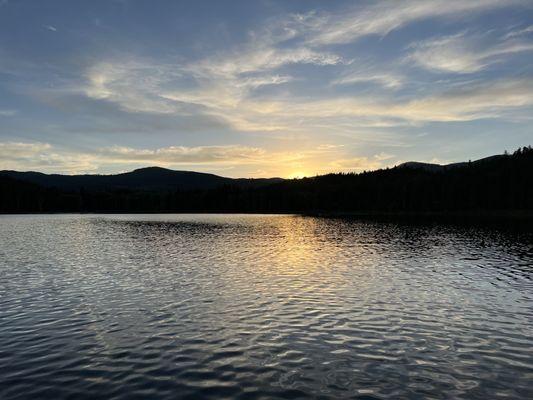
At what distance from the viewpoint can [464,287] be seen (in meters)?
41.5

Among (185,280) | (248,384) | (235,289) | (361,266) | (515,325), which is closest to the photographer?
(248,384)

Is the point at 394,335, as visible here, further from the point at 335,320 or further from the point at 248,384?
the point at 248,384

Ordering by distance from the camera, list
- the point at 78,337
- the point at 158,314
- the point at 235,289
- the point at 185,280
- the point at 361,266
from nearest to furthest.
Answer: the point at 78,337
the point at 158,314
the point at 235,289
the point at 185,280
the point at 361,266

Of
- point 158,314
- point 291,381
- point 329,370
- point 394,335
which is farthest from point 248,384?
point 158,314

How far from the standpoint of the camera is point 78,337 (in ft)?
82.3

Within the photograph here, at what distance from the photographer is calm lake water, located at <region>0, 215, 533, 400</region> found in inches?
720

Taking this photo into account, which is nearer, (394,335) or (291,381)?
(291,381)

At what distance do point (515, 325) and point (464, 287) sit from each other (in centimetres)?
1398

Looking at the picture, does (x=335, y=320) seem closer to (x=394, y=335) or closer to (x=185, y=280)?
(x=394, y=335)

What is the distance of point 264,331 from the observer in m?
26.5

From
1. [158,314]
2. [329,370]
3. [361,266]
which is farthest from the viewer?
[361,266]

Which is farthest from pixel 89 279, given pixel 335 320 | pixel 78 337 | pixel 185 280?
pixel 335 320

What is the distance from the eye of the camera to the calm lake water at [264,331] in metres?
18.3

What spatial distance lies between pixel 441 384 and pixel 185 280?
31.0m
